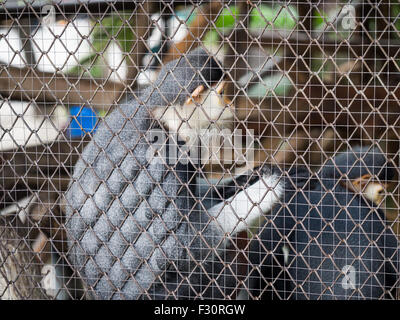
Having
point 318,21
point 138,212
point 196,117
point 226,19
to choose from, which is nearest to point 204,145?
point 196,117

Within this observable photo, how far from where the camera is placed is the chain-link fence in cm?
221

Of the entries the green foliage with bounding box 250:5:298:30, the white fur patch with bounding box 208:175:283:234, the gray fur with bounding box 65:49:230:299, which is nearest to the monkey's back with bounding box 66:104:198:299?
the gray fur with bounding box 65:49:230:299

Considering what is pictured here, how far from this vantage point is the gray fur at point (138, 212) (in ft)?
7.63

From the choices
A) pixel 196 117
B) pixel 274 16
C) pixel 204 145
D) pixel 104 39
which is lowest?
pixel 204 145

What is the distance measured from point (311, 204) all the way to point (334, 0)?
0.80 m

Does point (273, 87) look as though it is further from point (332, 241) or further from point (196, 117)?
point (332, 241)

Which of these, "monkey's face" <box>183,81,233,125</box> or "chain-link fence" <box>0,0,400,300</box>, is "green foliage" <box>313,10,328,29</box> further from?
"monkey's face" <box>183,81,233,125</box>

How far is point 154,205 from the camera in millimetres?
2354

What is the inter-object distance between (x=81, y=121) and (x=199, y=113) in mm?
509

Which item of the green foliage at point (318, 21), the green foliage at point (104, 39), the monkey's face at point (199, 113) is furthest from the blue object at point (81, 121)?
the green foliage at point (318, 21)

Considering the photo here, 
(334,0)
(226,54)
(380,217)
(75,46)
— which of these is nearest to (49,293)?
(75,46)

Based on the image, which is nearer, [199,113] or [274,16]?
[274,16]

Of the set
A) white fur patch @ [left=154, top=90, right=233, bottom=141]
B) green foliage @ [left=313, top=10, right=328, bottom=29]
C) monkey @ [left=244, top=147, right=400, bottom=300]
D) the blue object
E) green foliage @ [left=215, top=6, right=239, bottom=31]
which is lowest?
monkey @ [left=244, top=147, right=400, bottom=300]

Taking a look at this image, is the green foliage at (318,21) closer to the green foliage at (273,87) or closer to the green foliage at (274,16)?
the green foliage at (274,16)
